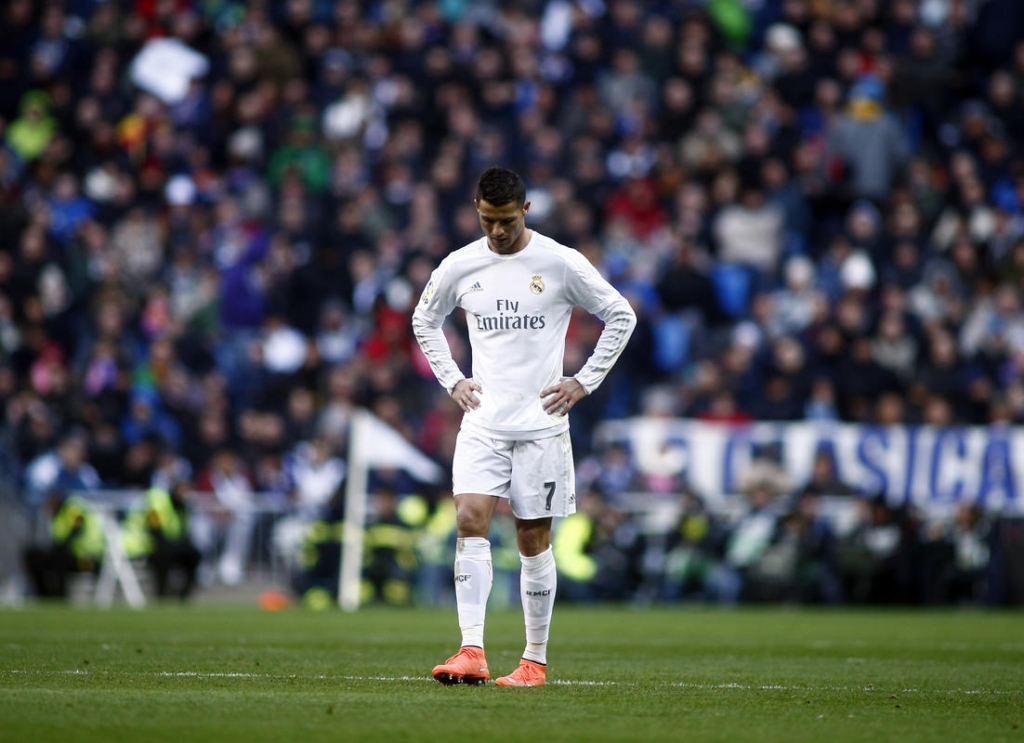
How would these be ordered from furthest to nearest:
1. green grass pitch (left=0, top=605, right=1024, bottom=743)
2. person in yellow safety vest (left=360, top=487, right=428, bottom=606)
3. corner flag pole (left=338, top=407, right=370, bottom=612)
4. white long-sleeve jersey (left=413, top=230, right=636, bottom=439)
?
person in yellow safety vest (left=360, top=487, right=428, bottom=606) < corner flag pole (left=338, top=407, right=370, bottom=612) < white long-sleeve jersey (left=413, top=230, right=636, bottom=439) < green grass pitch (left=0, top=605, right=1024, bottom=743)

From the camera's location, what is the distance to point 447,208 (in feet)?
72.6

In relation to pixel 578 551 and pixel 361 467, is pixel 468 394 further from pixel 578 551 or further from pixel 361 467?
pixel 578 551

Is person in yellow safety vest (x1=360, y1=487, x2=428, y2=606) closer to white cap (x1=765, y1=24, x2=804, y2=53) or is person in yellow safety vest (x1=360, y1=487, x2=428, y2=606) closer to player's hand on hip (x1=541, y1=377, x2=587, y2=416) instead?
white cap (x1=765, y1=24, x2=804, y2=53)

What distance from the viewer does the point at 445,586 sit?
62.8 feet

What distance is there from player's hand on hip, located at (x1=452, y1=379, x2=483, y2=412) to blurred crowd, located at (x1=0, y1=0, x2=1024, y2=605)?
1152 centimetres

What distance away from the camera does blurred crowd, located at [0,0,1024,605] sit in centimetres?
2009

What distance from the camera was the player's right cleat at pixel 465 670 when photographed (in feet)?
25.6

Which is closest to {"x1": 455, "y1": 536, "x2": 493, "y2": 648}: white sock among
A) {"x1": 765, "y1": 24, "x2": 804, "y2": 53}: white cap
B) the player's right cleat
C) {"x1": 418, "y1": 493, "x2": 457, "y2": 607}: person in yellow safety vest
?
the player's right cleat

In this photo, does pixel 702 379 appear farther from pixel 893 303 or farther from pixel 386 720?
pixel 386 720

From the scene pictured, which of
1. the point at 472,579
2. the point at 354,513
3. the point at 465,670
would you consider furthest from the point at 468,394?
the point at 354,513

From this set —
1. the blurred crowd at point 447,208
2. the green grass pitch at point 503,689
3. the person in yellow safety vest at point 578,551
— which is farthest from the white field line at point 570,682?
the blurred crowd at point 447,208

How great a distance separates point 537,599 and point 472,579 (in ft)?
1.30

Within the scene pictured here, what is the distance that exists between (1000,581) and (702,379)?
3.98 m

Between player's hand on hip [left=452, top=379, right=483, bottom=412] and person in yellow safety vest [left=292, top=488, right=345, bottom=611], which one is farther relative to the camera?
person in yellow safety vest [left=292, top=488, right=345, bottom=611]
